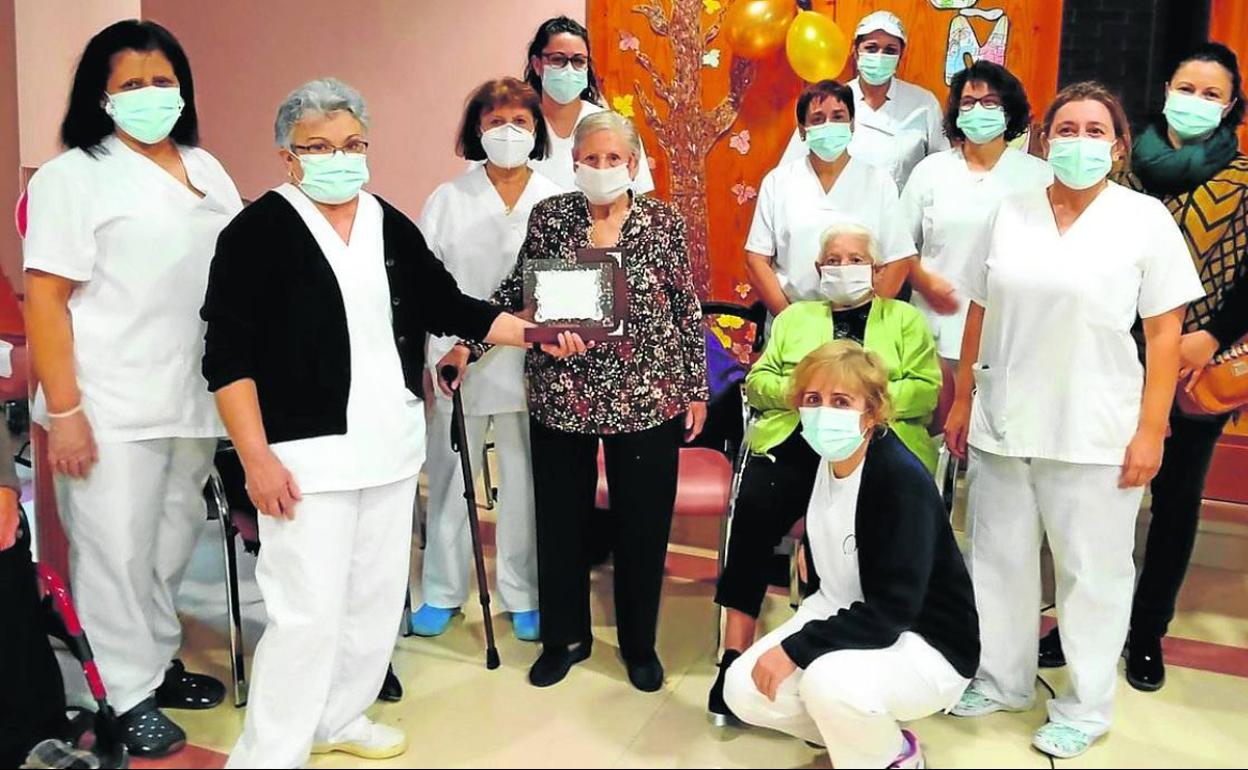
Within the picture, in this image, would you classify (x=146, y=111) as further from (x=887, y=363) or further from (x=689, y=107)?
(x=689, y=107)

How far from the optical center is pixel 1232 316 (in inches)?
103

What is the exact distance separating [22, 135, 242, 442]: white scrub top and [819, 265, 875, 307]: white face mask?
4.86ft

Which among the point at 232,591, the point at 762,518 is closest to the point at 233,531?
the point at 232,591

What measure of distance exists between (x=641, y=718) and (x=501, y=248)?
4.12 feet

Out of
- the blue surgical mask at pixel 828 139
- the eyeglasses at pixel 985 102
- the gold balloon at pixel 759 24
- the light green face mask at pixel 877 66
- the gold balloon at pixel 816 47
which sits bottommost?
the blue surgical mask at pixel 828 139

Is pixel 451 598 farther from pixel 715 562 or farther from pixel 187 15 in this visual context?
pixel 187 15

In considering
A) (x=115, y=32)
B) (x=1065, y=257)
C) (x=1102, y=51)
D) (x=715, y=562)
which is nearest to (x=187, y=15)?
(x=115, y=32)

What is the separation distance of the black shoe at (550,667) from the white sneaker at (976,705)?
974mm

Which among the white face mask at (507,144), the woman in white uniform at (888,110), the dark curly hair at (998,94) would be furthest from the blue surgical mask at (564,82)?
the dark curly hair at (998,94)

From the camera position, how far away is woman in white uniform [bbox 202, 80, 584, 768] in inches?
84.3

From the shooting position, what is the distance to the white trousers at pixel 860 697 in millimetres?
2209

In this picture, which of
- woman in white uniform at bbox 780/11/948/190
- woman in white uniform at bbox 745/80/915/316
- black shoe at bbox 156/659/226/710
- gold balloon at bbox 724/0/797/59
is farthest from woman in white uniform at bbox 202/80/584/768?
gold balloon at bbox 724/0/797/59

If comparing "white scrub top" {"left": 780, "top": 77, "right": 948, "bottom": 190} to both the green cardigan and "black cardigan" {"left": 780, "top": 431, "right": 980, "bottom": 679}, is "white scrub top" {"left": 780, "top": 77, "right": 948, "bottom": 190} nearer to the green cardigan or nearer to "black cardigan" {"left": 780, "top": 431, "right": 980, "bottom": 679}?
the green cardigan

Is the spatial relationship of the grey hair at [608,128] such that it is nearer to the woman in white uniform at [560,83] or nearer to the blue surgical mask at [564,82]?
the woman in white uniform at [560,83]
